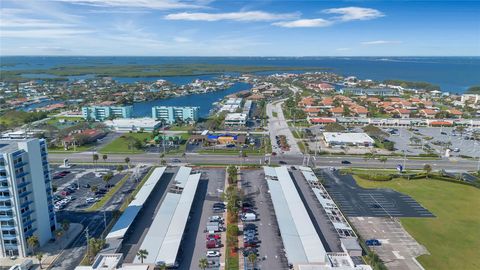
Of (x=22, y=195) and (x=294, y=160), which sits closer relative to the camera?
(x=22, y=195)

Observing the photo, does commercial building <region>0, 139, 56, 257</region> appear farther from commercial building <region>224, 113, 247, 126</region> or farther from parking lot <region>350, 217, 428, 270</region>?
commercial building <region>224, 113, 247, 126</region>

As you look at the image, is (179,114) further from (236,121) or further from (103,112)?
(103,112)

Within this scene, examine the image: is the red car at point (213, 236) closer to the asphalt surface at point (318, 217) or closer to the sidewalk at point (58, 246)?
the asphalt surface at point (318, 217)

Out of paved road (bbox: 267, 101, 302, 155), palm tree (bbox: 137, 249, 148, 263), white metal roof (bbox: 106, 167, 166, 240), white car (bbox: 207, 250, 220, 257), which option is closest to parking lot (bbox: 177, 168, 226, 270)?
white car (bbox: 207, 250, 220, 257)

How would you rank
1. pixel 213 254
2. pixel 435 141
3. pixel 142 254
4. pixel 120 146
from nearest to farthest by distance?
pixel 142 254 → pixel 213 254 → pixel 120 146 → pixel 435 141

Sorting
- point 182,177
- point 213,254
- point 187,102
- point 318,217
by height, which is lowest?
point 213,254

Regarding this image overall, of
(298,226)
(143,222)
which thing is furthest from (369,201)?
(143,222)

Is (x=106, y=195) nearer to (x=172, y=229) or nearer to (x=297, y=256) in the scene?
(x=172, y=229)
